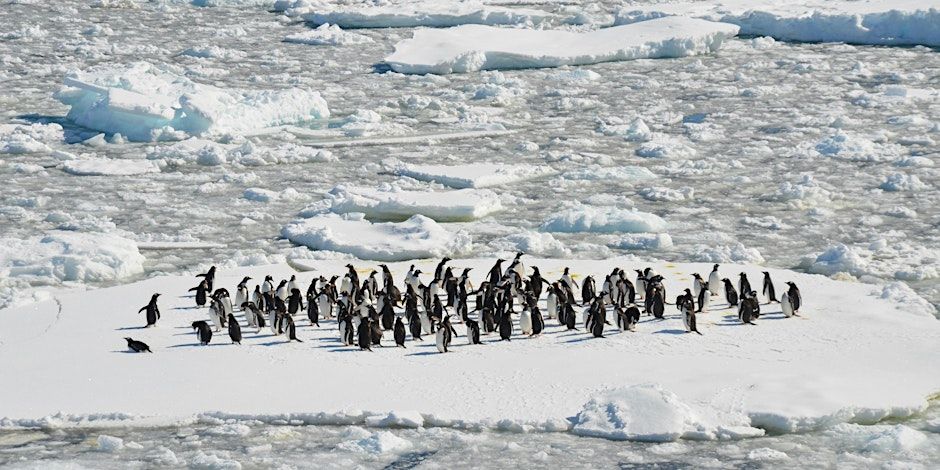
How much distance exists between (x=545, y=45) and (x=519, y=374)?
17428 mm

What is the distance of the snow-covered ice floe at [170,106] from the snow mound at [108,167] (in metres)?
1.57

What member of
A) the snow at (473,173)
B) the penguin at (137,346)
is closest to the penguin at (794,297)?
the penguin at (137,346)

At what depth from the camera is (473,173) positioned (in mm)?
19281

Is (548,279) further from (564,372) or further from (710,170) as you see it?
(710,170)

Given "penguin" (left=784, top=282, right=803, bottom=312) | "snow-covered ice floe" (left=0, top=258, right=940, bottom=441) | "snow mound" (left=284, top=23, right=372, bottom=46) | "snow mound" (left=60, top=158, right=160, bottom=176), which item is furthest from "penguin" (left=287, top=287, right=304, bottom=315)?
"snow mound" (left=284, top=23, right=372, bottom=46)

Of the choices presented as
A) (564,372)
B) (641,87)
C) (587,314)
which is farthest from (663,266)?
(641,87)

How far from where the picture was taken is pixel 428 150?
69.4ft

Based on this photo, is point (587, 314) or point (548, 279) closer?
point (587, 314)

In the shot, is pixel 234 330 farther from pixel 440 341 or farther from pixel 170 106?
pixel 170 106

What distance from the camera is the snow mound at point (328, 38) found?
2986 cm

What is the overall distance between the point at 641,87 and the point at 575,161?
5739 millimetres

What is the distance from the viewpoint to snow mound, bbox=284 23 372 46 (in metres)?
29.9

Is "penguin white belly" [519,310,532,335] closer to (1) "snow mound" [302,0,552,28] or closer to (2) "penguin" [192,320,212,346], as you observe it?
(2) "penguin" [192,320,212,346]

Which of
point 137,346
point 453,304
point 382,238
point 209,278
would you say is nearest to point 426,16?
point 382,238
